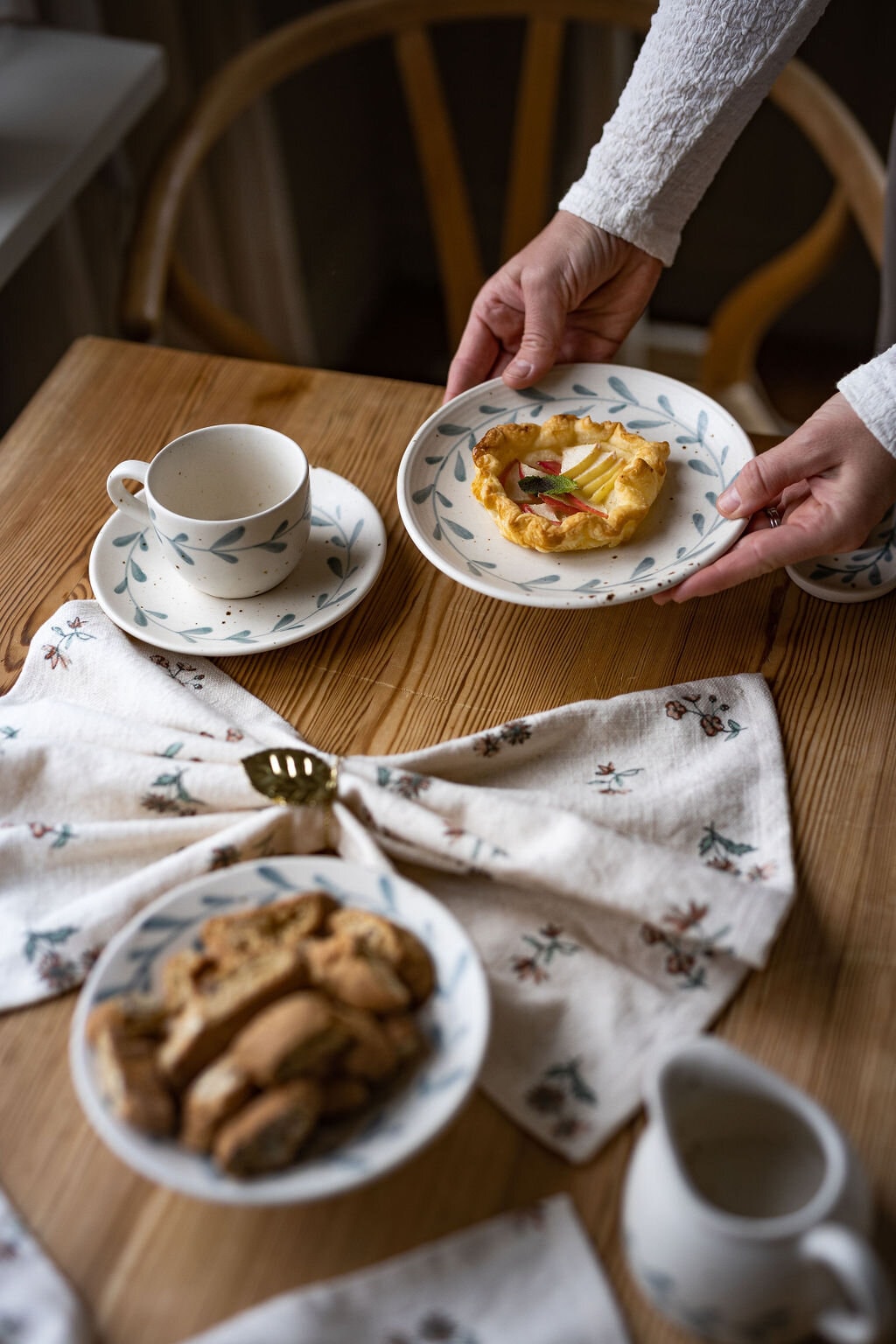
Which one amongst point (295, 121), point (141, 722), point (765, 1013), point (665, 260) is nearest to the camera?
point (765, 1013)

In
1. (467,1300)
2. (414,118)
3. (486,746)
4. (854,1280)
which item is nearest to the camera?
(854,1280)

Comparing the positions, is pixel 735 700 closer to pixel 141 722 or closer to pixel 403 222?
pixel 141 722

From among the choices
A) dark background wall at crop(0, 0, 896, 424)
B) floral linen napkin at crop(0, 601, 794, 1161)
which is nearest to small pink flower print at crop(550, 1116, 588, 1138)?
floral linen napkin at crop(0, 601, 794, 1161)

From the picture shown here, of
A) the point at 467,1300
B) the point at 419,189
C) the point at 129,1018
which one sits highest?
the point at 129,1018

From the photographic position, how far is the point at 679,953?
768mm

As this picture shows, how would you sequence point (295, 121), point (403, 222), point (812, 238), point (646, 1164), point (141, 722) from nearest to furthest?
point (646, 1164) → point (141, 722) → point (812, 238) → point (295, 121) → point (403, 222)

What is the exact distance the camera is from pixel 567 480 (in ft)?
3.48

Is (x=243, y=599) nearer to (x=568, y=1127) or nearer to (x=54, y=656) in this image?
(x=54, y=656)

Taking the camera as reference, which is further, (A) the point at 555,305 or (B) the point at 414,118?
(B) the point at 414,118

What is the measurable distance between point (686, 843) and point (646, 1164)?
0.94 feet

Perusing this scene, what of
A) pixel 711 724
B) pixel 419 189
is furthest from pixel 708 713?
pixel 419 189

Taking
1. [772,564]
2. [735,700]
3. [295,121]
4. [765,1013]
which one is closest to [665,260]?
[772,564]

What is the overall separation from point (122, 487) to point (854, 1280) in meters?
0.83

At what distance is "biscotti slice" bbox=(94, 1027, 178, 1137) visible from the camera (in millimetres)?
609
